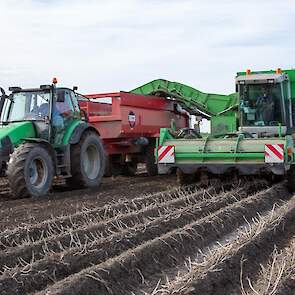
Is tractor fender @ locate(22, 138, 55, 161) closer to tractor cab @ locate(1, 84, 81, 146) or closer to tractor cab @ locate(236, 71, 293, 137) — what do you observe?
tractor cab @ locate(1, 84, 81, 146)

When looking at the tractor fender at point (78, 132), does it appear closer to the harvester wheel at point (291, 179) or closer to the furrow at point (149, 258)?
the furrow at point (149, 258)

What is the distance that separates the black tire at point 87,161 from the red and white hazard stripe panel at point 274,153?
3297mm

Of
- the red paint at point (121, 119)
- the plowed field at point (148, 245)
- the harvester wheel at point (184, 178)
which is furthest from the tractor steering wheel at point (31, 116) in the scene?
the harvester wheel at point (184, 178)

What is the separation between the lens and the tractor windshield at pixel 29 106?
9695mm

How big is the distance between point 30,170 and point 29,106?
1.50m

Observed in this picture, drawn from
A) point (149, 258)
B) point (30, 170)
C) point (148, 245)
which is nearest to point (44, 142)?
point (30, 170)

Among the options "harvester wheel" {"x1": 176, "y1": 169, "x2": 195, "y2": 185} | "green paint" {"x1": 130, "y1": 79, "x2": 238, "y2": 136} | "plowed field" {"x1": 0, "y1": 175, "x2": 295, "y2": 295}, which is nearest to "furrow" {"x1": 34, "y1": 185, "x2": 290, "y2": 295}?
"plowed field" {"x1": 0, "y1": 175, "x2": 295, "y2": 295}

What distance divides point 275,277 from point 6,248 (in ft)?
8.93

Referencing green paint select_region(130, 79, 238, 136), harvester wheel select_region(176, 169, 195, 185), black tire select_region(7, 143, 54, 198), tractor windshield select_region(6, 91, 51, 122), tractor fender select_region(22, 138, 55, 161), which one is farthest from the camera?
green paint select_region(130, 79, 238, 136)

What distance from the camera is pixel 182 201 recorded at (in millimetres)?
8422

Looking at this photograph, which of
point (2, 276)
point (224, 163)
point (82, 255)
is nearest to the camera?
point (2, 276)

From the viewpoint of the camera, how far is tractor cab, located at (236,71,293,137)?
10898mm

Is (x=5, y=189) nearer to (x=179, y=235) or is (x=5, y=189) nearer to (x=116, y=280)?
(x=179, y=235)

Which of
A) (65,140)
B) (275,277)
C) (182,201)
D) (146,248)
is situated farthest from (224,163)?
(275,277)
